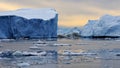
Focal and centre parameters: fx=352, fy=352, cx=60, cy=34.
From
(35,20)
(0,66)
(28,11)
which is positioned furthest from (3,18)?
(0,66)

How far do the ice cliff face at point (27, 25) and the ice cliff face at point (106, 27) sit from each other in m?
10.00

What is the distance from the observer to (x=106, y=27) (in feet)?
163

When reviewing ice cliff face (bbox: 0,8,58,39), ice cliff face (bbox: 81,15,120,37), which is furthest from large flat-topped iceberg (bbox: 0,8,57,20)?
ice cliff face (bbox: 81,15,120,37)

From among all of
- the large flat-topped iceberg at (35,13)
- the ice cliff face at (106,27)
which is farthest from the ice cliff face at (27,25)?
the ice cliff face at (106,27)

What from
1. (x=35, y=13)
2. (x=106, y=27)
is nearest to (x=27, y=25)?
(x=35, y=13)

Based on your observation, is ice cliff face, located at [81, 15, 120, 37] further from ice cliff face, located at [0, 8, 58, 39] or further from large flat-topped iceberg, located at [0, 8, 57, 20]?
ice cliff face, located at [0, 8, 58, 39]

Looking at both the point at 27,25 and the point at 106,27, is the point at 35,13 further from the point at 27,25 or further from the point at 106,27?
the point at 106,27

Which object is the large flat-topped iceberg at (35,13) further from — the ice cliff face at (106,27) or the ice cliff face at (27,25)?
the ice cliff face at (106,27)

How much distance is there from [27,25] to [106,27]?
14362 millimetres

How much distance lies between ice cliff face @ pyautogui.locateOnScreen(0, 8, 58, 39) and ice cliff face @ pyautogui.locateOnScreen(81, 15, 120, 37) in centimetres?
1000

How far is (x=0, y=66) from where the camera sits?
11258 millimetres

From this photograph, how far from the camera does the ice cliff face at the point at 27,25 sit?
38.9 m

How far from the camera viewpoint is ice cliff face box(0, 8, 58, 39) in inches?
1533

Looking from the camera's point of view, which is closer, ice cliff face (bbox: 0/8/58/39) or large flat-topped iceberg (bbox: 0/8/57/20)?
ice cliff face (bbox: 0/8/58/39)
